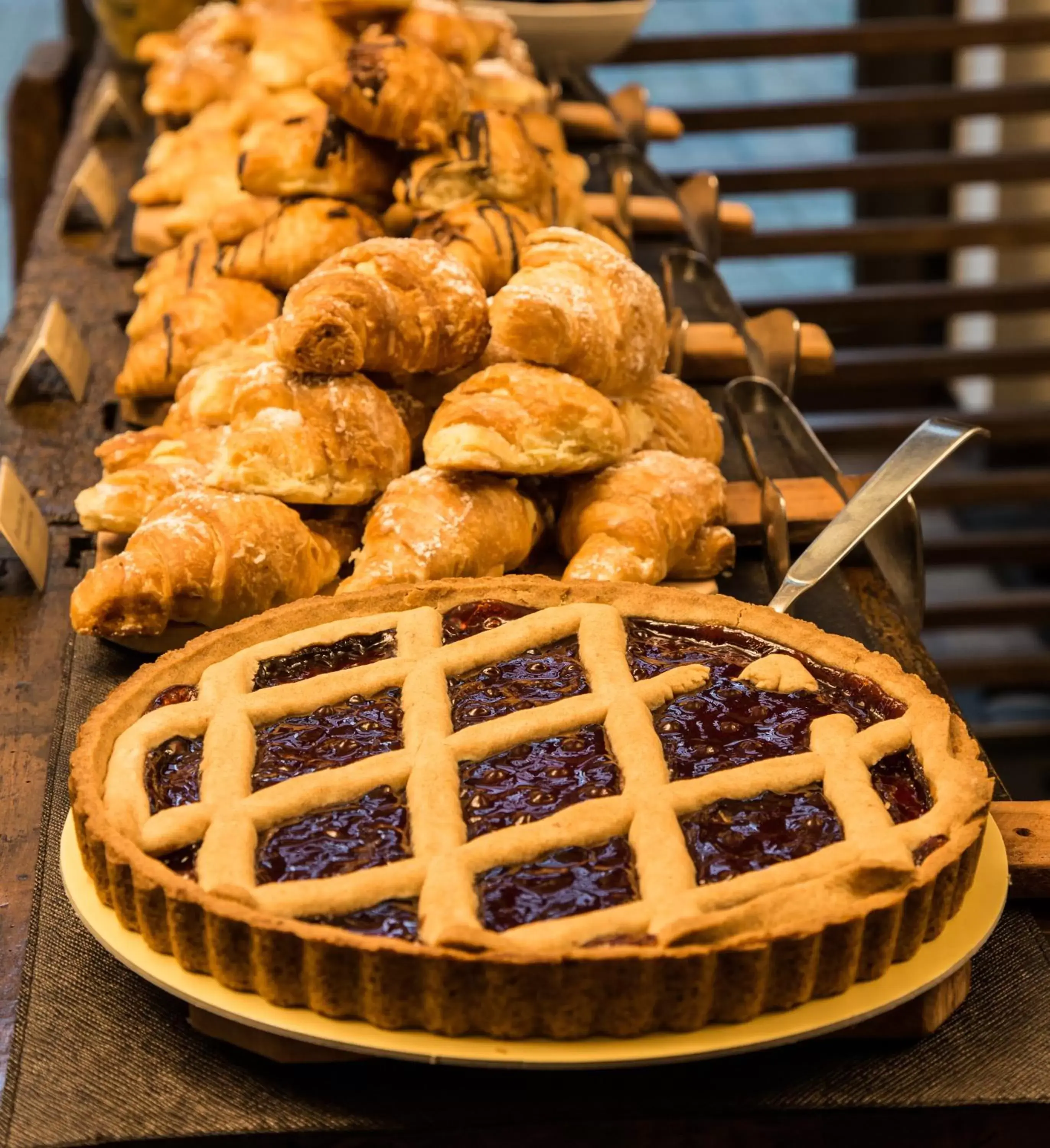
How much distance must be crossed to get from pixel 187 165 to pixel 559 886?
1.99 m

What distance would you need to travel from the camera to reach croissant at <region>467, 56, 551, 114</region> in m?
2.96

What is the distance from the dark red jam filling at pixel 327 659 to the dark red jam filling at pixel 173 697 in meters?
0.05

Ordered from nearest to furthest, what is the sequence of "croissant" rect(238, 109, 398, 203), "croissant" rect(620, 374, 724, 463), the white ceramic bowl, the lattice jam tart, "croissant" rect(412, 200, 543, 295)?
1. the lattice jam tart
2. "croissant" rect(620, 374, 724, 463)
3. "croissant" rect(412, 200, 543, 295)
4. "croissant" rect(238, 109, 398, 203)
5. the white ceramic bowl

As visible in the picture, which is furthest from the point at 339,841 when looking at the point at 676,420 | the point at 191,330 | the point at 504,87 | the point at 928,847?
the point at 504,87

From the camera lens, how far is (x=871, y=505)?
165 centimetres

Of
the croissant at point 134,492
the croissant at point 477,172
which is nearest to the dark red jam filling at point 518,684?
the croissant at point 134,492

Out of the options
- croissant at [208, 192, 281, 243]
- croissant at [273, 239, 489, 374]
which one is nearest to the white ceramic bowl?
croissant at [208, 192, 281, 243]

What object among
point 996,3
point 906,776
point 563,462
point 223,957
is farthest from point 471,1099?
point 996,3

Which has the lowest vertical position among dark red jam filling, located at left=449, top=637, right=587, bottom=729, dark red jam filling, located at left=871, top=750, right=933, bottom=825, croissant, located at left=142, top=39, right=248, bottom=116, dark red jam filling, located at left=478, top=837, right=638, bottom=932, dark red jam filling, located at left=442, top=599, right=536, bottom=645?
dark red jam filling, located at left=871, top=750, right=933, bottom=825

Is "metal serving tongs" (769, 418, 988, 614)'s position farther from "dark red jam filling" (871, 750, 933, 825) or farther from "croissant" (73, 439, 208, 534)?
"croissant" (73, 439, 208, 534)

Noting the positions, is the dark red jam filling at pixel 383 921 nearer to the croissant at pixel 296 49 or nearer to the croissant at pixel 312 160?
the croissant at pixel 312 160

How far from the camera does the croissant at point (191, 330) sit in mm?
2078

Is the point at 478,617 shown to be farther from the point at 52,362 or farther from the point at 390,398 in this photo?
the point at 52,362

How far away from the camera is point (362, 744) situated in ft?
4.21
